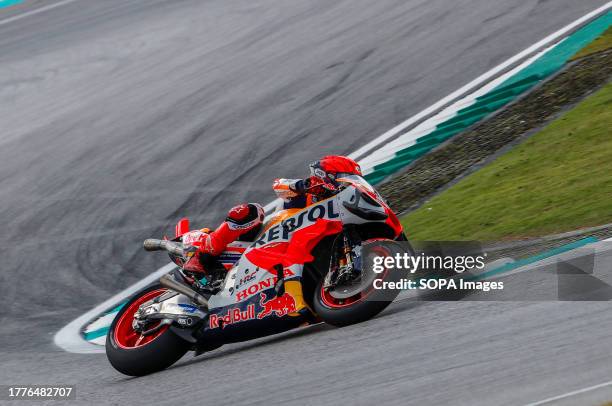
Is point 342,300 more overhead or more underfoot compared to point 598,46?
more overhead

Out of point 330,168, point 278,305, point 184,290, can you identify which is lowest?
point 278,305

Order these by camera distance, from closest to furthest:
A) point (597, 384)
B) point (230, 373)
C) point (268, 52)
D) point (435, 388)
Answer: point (597, 384) → point (435, 388) → point (230, 373) → point (268, 52)

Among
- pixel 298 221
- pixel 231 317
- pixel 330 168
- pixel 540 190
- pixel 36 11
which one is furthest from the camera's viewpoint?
pixel 36 11

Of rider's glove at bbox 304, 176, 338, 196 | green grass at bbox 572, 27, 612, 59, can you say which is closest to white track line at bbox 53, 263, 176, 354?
rider's glove at bbox 304, 176, 338, 196

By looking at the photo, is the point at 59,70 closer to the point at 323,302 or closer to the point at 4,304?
the point at 4,304

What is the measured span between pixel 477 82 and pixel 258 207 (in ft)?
25.9

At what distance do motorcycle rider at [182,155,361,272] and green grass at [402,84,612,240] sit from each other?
8.64 ft

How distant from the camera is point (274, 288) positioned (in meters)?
7.84

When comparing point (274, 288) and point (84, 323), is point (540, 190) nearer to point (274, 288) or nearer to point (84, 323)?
point (274, 288)

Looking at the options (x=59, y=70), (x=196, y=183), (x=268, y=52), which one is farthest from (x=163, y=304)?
(x=59, y=70)

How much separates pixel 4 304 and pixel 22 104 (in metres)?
8.38

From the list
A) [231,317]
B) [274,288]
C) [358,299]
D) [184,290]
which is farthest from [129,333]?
[358,299]

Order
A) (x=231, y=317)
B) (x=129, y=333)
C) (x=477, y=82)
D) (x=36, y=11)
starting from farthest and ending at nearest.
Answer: (x=36, y=11) < (x=477, y=82) < (x=129, y=333) < (x=231, y=317)

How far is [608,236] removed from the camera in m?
8.26
